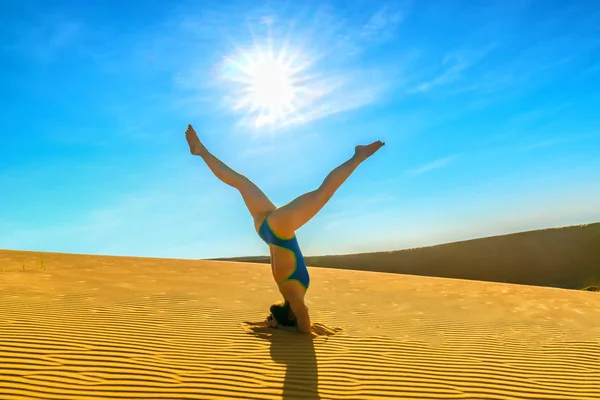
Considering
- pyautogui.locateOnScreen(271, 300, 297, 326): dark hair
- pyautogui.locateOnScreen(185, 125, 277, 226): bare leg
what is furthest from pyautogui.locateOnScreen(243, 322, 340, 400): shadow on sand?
pyautogui.locateOnScreen(185, 125, 277, 226): bare leg

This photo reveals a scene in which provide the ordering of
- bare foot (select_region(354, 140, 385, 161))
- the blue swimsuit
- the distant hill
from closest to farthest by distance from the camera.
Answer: the blue swimsuit → bare foot (select_region(354, 140, 385, 161)) → the distant hill

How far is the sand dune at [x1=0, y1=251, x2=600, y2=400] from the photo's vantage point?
401 centimetres

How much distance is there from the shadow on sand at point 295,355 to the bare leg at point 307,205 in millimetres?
1181

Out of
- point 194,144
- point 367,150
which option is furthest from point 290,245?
point 194,144

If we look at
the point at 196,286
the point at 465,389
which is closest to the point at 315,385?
the point at 465,389

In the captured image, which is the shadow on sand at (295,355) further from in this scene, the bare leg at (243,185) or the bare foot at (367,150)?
the bare foot at (367,150)

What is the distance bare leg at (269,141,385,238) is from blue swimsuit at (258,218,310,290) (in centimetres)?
10

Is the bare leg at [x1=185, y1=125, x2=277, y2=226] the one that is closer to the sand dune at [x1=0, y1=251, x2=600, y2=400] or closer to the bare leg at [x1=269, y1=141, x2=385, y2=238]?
the bare leg at [x1=269, y1=141, x2=385, y2=238]

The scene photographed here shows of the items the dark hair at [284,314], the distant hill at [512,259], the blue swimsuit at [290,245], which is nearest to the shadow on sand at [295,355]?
the dark hair at [284,314]

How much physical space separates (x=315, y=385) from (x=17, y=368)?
2.44 m

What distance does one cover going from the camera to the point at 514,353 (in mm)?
5660

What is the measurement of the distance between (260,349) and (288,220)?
4.50 ft

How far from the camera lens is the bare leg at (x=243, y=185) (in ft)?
19.1

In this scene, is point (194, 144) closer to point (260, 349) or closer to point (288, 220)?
point (288, 220)
